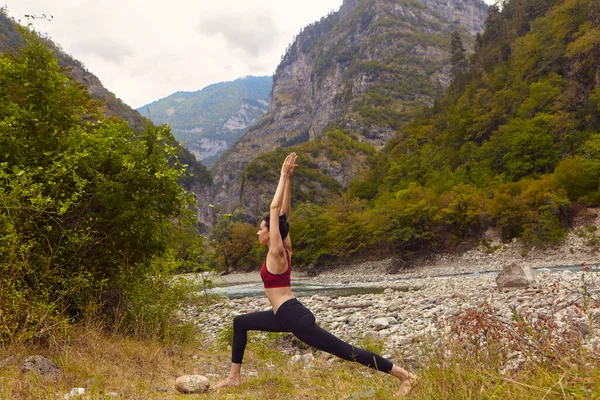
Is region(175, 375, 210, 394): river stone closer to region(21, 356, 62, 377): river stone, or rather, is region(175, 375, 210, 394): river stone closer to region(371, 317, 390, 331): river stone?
region(21, 356, 62, 377): river stone

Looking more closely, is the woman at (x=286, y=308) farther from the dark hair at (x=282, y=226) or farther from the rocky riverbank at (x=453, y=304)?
the rocky riverbank at (x=453, y=304)

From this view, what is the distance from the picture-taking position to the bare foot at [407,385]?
3.93 metres

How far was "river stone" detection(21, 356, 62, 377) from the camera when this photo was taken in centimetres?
450

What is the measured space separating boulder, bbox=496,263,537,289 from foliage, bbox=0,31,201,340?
15.0m

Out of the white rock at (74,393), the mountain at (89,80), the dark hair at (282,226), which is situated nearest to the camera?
the white rock at (74,393)

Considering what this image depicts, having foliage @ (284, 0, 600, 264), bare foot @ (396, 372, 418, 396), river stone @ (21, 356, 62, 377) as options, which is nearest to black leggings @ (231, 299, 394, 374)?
bare foot @ (396, 372, 418, 396)

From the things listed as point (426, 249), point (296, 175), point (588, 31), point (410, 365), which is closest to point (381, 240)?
point (426, 249)

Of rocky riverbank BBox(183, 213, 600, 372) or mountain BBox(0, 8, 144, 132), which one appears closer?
rocky riverbank BBox(183, 213, 600, 372)

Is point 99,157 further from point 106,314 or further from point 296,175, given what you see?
point 296,175

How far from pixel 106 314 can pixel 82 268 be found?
117cm

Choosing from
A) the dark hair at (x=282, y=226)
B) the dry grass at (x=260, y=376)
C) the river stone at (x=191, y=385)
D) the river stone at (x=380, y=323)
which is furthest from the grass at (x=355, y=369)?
the river stone at (x=380, y=323)

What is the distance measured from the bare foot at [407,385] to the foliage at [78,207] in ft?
15.4

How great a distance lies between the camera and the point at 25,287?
569 centimetres

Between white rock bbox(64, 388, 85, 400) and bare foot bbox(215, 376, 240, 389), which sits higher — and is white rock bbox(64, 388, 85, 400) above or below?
above
